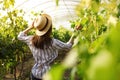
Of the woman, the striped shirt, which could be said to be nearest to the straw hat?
the woman

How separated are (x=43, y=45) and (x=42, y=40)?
73mm

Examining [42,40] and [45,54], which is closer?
[42,40]

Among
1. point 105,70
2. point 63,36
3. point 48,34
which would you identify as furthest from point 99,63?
point 63,36

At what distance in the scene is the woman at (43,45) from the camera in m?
3.91

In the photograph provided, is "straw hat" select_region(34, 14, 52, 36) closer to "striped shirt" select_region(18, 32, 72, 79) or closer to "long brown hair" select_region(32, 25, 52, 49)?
"long brown hair" select_region(32, 25, 52, 49)

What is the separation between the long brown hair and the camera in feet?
12.8

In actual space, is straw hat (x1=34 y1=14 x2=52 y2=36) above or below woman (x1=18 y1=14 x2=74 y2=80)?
above

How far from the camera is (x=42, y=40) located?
3924 mm

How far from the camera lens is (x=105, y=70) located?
0.34 metres

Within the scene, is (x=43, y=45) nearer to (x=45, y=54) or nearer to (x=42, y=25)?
(x=45, y=54)

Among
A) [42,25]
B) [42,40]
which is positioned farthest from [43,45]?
[42,25]

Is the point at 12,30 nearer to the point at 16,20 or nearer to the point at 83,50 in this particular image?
the point at 16,20

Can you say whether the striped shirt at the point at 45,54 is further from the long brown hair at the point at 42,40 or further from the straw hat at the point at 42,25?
the straw hat at the point at 42,25

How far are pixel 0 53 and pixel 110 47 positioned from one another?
21.4ft
